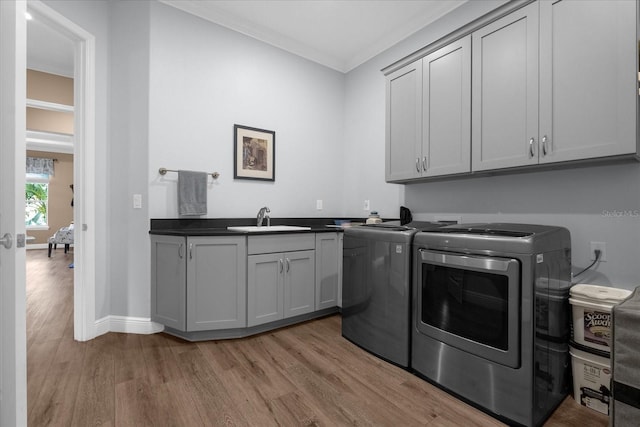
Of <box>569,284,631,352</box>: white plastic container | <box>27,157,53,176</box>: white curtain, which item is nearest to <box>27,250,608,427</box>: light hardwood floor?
<box>569,284,631,352</box>: white plastic container

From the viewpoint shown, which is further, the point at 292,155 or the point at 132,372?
the point at 292,155

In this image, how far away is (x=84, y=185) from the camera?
2420 millimetres

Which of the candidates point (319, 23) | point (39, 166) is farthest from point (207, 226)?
point (39, 166)

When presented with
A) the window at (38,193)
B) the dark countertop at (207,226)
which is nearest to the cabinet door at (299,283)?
the dark countertop at (207,226)

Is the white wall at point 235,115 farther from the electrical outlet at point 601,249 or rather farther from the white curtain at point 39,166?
the white curtain at point 39,166

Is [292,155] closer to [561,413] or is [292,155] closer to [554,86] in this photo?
[554,86]

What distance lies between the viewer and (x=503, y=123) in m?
1.97

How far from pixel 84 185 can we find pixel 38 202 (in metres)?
8.43

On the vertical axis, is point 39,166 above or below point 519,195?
above

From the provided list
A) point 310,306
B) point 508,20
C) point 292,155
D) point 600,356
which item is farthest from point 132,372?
point 508,20

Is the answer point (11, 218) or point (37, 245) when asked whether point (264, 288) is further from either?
point (37, 245)

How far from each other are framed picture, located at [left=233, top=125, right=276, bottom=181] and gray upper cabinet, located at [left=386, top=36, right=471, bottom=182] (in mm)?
1244

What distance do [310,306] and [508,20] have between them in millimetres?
2593

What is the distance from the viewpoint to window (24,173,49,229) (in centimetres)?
833
